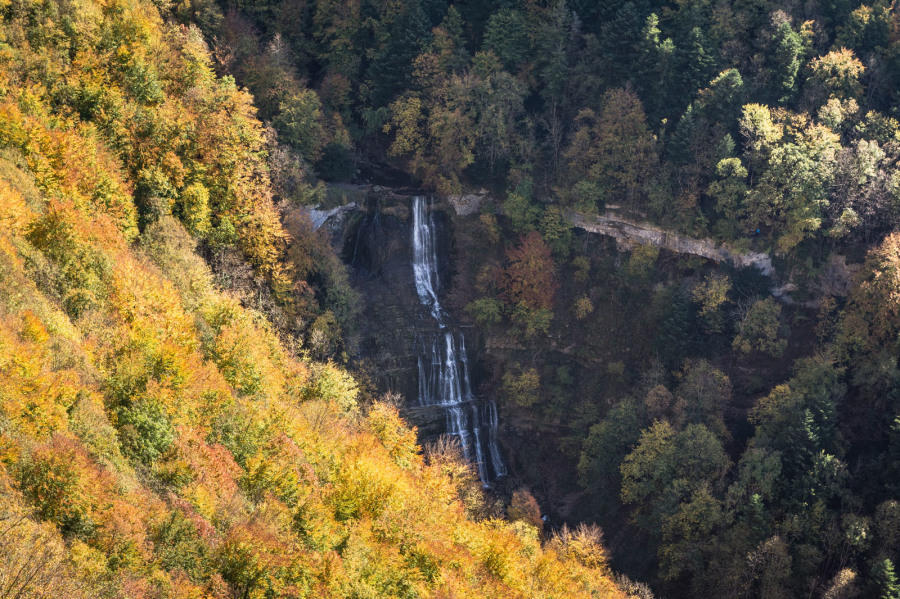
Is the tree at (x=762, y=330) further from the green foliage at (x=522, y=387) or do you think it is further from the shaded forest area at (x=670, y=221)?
the green foliage at (x=522, y=387)

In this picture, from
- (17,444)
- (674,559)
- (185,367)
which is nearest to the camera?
(17,444)

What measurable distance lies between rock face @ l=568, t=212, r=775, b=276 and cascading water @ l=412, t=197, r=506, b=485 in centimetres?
1228

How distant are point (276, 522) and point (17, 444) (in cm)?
948

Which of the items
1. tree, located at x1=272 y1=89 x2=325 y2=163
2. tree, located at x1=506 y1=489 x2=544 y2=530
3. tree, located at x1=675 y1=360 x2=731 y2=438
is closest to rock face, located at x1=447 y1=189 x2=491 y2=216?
tree, located at x1=272 y1=89 x2=325 y2=163

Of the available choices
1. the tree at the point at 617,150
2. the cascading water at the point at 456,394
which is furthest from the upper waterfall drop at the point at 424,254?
the tree at the point at 617,150

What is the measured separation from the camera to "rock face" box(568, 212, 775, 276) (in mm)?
56031

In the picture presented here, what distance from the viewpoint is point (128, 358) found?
30.8m

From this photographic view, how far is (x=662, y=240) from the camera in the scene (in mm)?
59156

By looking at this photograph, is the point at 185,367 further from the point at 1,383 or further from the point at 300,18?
the point at 300,18

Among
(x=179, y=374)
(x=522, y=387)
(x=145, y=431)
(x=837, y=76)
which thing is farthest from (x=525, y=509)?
(x=837, y=76)

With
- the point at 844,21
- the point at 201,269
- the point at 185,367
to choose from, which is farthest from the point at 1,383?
the point at 844,21

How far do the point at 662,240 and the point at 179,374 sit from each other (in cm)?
3782

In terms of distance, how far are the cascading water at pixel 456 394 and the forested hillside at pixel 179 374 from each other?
399 cm

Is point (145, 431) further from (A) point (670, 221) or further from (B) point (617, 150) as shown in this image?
(A) point (670, 221)
